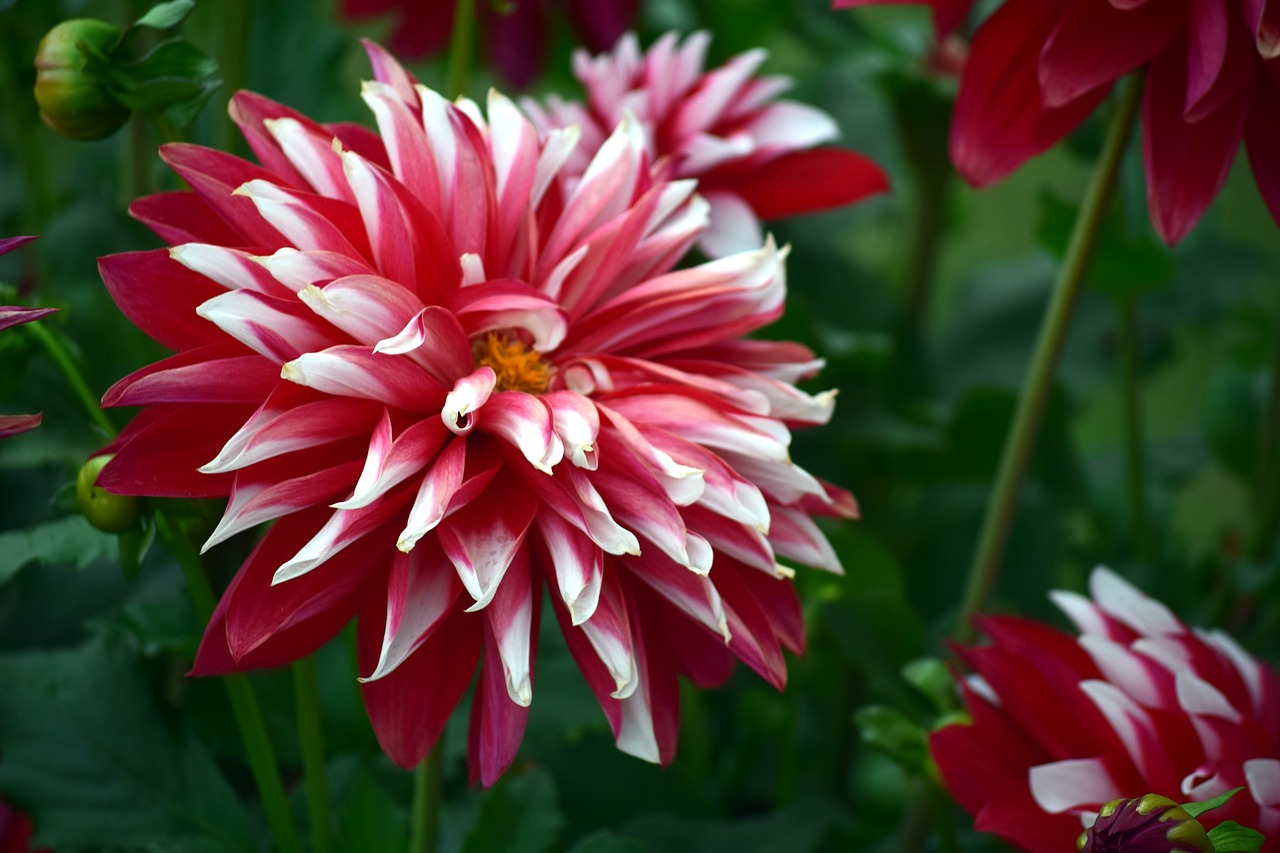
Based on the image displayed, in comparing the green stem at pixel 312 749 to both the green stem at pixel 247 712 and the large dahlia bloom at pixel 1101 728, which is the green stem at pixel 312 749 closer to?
the green stem at pixel 247 712

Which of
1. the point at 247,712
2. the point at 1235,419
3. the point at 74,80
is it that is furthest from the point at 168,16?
the point at 1235,419

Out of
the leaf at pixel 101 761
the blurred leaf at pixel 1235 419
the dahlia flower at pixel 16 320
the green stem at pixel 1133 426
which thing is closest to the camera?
the dahlia flower at pixel 16 320

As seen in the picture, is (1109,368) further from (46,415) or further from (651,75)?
(46,415)

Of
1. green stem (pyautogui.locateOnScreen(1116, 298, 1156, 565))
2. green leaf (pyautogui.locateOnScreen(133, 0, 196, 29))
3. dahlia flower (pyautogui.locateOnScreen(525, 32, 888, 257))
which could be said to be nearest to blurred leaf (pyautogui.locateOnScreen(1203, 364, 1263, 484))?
green stem (pyautogui.locateOnScreen(1116, 298, 1156, 565))

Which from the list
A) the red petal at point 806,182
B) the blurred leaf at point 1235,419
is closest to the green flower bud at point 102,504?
the red petal at point 806,182

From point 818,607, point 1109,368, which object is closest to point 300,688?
point 818,607

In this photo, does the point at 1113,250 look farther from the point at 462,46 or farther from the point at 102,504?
the point at 102,504
